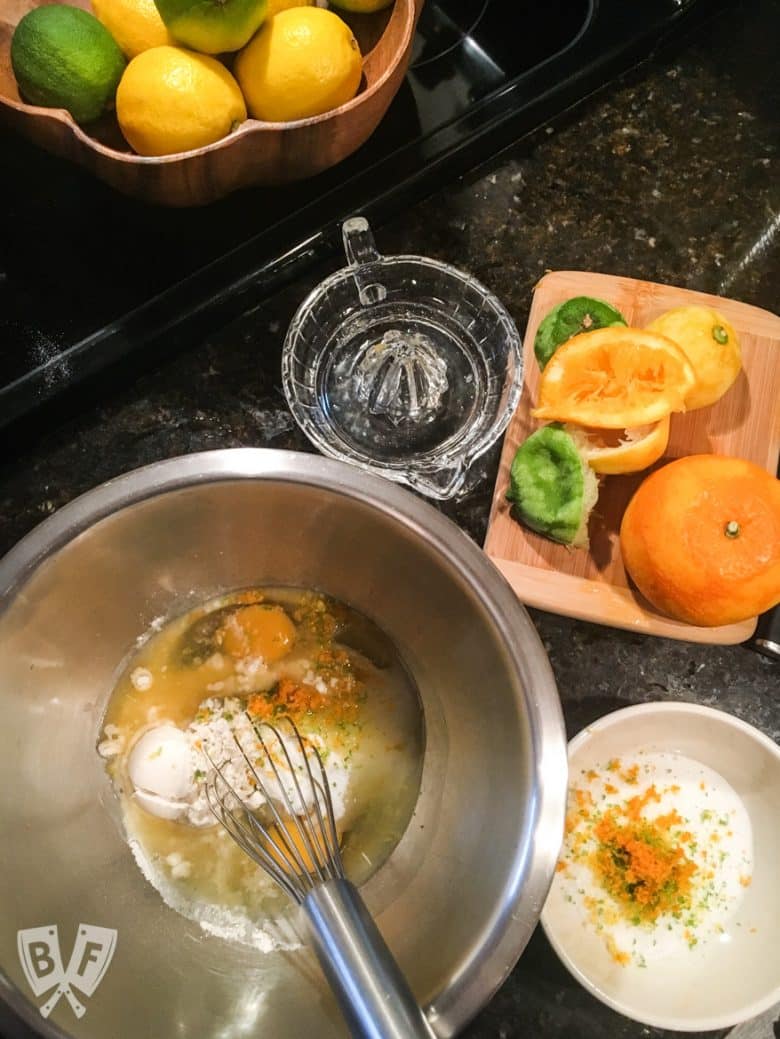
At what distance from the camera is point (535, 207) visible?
0.96 meters

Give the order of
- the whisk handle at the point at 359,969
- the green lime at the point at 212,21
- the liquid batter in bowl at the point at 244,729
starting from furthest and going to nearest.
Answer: the liquid batter in bowl at the point at 244,729 < the green lime at the point at 212,21 < the whisk handle at the point at 359,969

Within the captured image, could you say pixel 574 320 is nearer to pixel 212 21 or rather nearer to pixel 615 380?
pixel 615 380

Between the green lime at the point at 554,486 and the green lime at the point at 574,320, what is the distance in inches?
3.6

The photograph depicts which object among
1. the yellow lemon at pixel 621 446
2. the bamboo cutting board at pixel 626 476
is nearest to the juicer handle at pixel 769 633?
the bamboo cutting board at pixel 626 476

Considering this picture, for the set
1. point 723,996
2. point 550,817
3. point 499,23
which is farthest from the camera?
point 499,23

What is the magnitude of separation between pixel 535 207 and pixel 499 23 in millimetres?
205

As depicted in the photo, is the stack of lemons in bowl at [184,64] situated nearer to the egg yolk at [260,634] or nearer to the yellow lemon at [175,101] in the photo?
the yellow lemon at [175,101]

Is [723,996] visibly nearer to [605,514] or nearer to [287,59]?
[605,514]

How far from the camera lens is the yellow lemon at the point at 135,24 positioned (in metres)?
0.72

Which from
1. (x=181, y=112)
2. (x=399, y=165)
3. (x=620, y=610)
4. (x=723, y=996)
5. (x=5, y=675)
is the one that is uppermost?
(x=181, y=112)

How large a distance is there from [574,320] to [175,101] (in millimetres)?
413

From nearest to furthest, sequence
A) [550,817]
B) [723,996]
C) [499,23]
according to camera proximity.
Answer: [550,817], [723,996], [499,23]

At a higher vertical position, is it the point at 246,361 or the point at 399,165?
the point at 399,165

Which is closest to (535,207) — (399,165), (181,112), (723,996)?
(399,165)
